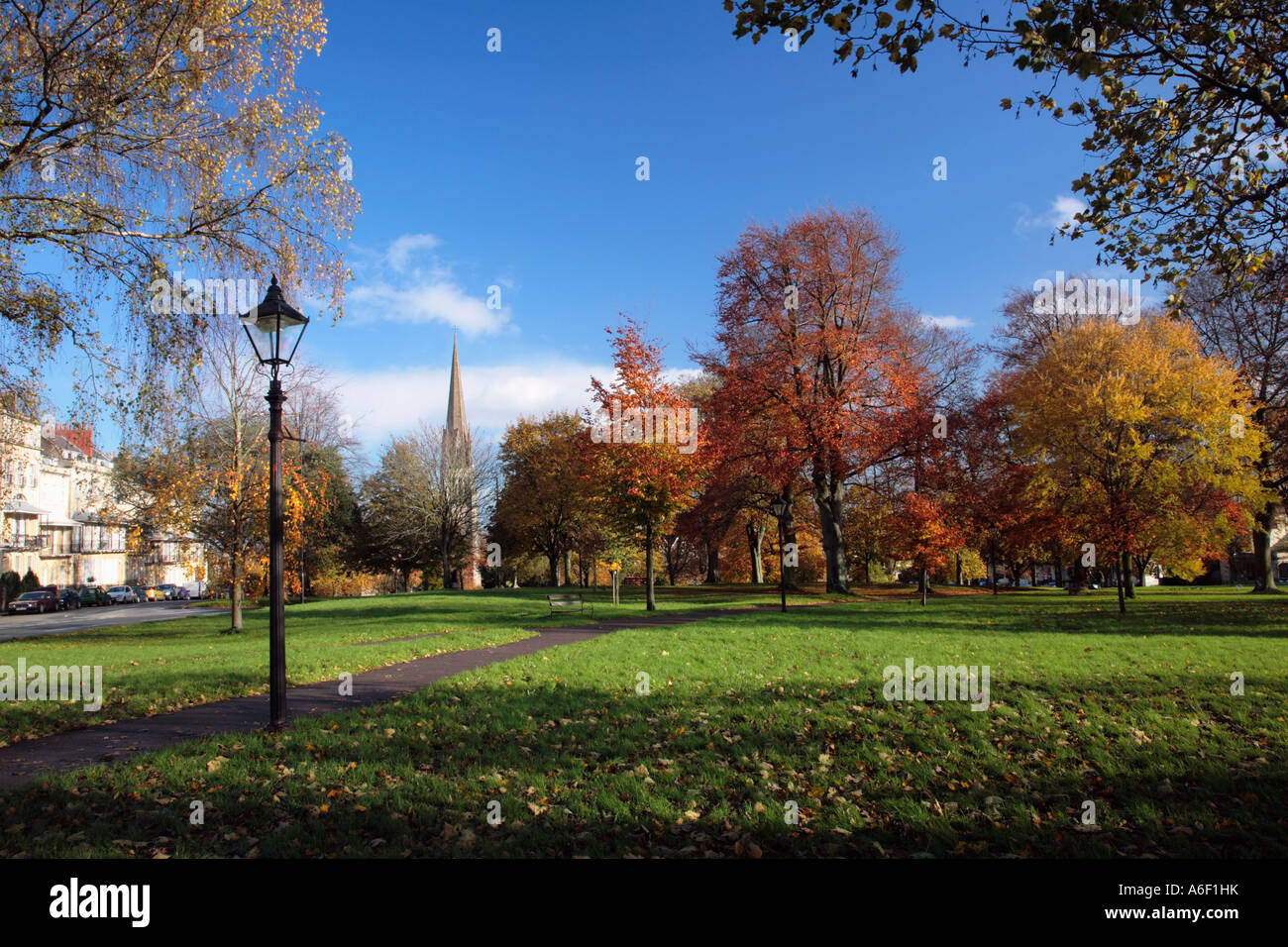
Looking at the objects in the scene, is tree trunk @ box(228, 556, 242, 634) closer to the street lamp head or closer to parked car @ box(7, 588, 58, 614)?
the street lamp head

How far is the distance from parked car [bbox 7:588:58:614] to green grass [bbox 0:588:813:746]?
2268 cm

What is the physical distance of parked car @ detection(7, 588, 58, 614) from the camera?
129 feet

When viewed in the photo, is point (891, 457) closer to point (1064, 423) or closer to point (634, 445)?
point (1064, 423)

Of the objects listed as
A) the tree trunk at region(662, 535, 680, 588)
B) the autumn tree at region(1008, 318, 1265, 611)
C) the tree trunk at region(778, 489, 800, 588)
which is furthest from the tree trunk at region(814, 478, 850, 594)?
the tree trunk at region(662, 535, 680, 588)

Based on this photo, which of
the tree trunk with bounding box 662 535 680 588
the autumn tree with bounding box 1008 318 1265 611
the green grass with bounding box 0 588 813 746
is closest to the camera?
the green grass with bounding box 0 588 813 746

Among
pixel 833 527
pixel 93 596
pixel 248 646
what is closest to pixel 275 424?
pixel 248 646

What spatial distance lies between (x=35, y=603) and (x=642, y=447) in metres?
41.5

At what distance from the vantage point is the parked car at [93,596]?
47.1 metres

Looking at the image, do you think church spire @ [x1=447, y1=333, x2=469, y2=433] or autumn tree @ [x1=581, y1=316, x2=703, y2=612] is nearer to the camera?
autumn tree @ [x1=581, y1=316, x2=703, y2=612]

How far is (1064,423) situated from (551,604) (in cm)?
1623

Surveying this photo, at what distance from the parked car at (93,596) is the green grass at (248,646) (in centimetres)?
2957

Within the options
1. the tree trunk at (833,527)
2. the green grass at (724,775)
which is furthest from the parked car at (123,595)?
the green grass at (724,775)

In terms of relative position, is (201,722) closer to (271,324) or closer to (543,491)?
(271,324)
